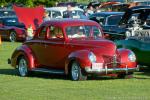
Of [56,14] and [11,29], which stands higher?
[56,14]

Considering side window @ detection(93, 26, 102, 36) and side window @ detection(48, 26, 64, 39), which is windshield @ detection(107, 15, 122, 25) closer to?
side window @ detection(93, 26, 102, 36)

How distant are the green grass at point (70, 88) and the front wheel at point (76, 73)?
0.63ft

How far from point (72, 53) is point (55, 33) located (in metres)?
1.22

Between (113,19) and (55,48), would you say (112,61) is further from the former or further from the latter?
(113,19)

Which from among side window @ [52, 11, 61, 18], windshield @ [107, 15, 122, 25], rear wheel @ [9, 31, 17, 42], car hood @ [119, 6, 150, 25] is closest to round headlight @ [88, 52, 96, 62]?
car hood @ [119, 6, 150, 25]

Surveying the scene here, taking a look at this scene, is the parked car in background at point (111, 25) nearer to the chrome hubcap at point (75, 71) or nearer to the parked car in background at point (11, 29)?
the parked car in background at point (11, 29)

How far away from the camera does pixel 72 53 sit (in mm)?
15578

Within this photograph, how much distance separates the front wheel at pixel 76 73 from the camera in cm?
1526

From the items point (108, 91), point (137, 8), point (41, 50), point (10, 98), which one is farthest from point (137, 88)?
point (137, 8)

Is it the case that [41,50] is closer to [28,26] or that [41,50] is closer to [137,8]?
[137,8]

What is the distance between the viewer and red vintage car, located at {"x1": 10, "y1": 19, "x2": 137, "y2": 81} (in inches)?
598

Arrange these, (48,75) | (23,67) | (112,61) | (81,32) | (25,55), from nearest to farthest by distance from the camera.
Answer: (112,61), (81,32), (25,55), (23,67), (48,75)

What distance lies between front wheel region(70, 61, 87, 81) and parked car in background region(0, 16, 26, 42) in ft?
54.6

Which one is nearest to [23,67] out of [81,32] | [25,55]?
[25,55]
